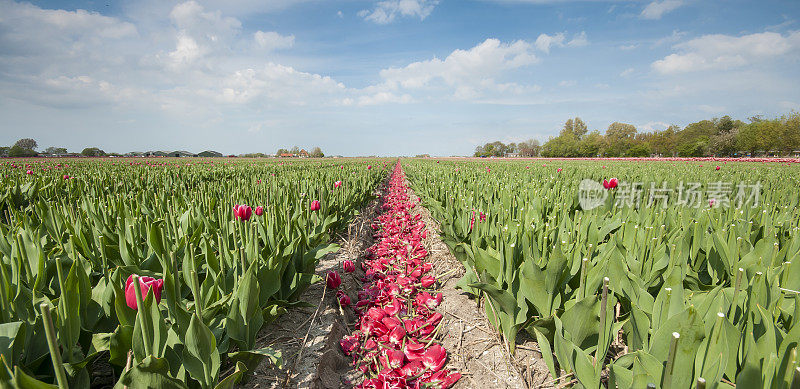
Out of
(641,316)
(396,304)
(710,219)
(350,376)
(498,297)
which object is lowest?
(350,376)

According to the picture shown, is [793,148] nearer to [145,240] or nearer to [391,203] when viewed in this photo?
[391,203]

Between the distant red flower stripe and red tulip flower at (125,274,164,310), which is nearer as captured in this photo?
red tulip flower at (125,274,164,310)

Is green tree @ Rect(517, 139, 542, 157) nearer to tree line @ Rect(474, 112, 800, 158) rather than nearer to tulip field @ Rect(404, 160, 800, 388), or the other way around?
tree line @ Rect(474, 112, 800, 158)

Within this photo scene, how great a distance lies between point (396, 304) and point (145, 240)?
2035 mm

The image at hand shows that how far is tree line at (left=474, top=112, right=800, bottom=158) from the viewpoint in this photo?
50000mm

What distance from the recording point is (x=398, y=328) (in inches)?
98.1

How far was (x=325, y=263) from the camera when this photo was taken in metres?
3.90

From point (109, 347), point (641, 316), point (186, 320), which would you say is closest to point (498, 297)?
point (641, 316)

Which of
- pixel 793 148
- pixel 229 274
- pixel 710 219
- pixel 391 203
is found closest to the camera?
pixel 229 274

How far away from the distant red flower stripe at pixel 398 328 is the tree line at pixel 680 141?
232 feet

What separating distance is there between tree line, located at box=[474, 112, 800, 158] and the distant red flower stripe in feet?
232

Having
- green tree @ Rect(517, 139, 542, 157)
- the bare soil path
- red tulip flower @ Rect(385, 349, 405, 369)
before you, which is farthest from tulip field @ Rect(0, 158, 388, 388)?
green tree @ Rect(517, 139, 542, 157)

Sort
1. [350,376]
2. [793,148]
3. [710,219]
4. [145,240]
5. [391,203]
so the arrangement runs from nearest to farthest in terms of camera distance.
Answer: [350,376]
[145,240]
[710,219]
[391,203]
[793,148]

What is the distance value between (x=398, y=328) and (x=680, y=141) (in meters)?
108
